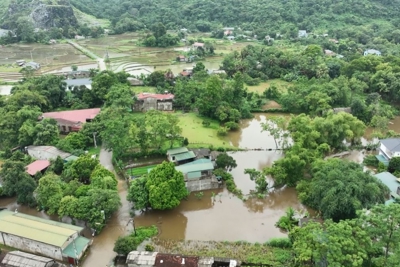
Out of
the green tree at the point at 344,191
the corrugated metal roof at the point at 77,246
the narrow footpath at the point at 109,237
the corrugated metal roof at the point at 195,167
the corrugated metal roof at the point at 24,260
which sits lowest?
the narrow footpath at the point at 109,237

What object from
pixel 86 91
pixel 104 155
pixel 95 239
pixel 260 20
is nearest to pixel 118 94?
pixel 86 91

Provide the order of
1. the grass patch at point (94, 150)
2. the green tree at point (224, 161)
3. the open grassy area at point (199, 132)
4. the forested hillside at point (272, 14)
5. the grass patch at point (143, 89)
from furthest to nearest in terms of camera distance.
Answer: the forested hillside at point (272, 14) → the grass patch at point (143, 89) → the open grassy area at point (199, 132) → the grass patch at point (94, 150) → the green tree at point (224, 161)

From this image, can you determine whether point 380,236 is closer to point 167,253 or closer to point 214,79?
point 167,253

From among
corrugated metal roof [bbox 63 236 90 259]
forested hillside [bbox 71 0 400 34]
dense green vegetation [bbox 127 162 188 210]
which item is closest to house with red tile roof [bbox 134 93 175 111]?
dense green vegetation [bbox 127 162 188 210]

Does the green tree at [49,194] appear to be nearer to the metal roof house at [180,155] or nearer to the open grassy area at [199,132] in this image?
the metal roof house at [180,155]

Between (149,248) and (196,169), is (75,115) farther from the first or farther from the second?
(149,248)

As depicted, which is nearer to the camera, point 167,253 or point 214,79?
point 167,253

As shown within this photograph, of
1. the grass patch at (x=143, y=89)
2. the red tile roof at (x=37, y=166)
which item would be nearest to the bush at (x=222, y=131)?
the grass patch at (x=143, y=89)
